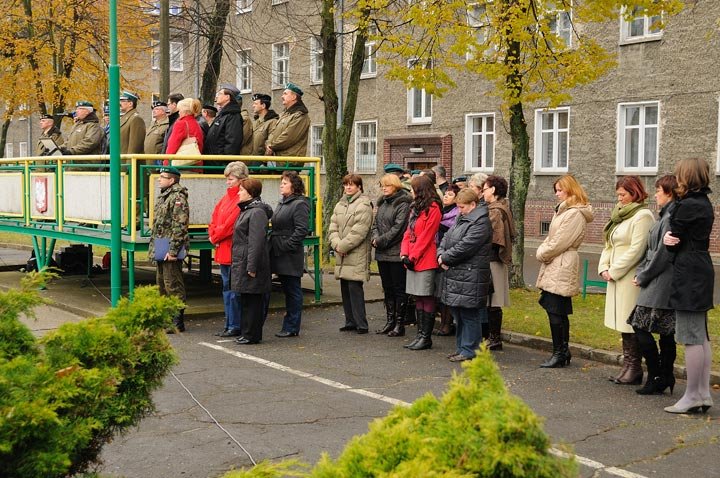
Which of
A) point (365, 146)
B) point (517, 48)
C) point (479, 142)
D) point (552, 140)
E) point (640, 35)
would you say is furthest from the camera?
point (365, 146)

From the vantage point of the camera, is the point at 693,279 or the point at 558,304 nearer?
the point at 693,279

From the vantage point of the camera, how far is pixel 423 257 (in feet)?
33.4

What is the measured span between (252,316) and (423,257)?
1.96 meters

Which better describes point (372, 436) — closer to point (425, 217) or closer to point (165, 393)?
point (165, 393)

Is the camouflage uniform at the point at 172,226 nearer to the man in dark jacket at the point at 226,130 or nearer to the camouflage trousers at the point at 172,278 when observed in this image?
the camouflage trousers at the point at 172,278

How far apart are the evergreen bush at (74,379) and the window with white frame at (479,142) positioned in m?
28.4

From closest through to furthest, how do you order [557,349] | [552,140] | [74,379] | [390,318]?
[74,379]
[557,349]
[390,318]
[552,140]

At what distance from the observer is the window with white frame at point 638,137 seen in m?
26.7

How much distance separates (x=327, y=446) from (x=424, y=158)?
28.1m

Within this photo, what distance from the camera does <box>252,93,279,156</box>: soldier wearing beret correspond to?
13234 millimetres

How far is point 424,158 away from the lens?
3397 cm

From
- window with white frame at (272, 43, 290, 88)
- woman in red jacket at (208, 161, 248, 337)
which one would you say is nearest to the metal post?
woman in red jacket at (208, 161, 248, 337)

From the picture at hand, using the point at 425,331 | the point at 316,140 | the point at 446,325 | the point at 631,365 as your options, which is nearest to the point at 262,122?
the point at 446,325

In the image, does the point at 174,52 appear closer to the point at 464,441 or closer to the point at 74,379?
the point at 74,379
